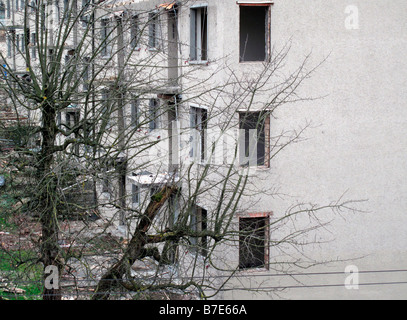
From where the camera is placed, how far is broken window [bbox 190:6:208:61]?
14.8m

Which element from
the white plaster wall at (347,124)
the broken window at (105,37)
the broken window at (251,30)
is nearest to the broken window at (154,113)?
the broken window at (105,37)

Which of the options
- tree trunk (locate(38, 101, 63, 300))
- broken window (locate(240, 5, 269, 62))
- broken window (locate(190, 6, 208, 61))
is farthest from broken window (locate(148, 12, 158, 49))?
broken window (locate(240, 5, 269, 62))

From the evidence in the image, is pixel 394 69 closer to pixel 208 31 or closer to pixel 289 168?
pixel 289 168

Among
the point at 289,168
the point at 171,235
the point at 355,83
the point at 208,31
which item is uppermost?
the point at 208,31

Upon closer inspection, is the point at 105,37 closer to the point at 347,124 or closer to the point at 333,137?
the point at 333,137

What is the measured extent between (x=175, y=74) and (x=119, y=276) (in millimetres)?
8399

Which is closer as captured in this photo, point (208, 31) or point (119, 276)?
point (119, 276)

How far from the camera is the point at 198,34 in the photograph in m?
15.0

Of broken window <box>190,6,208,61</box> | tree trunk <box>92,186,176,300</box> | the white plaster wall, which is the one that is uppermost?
broken window <box>190,6,208,61</box>

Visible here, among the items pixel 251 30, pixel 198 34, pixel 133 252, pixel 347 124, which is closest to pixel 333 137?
pixel 347 124

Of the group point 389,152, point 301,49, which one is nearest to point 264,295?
point 389,152

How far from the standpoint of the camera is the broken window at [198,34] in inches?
581

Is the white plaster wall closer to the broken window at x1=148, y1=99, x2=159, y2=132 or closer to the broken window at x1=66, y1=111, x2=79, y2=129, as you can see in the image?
the broken window at x1=148, y1=99, x2=159, y2=132

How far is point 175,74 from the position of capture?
17.1m
